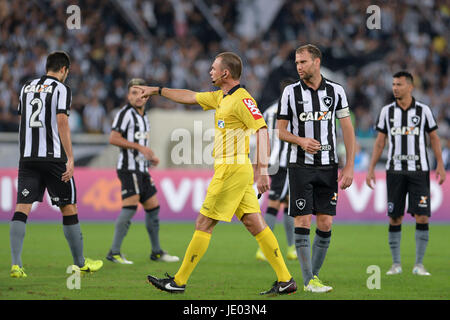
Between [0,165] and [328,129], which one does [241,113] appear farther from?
[0,165]

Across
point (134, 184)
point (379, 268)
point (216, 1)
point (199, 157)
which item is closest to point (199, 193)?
point (199, 157)

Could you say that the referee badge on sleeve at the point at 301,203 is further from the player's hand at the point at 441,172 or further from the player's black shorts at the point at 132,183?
the player's black shorts at the point at 132,183

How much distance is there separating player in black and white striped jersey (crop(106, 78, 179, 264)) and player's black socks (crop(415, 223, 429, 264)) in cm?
304

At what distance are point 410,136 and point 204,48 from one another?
13.7 m

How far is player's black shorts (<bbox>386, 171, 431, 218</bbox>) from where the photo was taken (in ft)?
27.1

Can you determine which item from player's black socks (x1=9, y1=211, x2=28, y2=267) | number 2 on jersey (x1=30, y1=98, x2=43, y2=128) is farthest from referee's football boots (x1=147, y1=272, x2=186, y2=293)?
number 2 on jersey (x1=30, y1=98, x2=43, y2=128)

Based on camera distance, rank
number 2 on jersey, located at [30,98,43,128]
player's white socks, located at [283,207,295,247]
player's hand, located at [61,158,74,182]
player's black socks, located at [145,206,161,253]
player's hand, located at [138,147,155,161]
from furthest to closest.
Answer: player's white socks, located at [283,207,295,247] → player's black socks, located at [145,206,161,253] → player's hand, located at [138,147,155,161] → number 2 on jersey, located at [30,98,43,128] → player's hand, located at [61,158,74,182]

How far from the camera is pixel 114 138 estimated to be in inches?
361

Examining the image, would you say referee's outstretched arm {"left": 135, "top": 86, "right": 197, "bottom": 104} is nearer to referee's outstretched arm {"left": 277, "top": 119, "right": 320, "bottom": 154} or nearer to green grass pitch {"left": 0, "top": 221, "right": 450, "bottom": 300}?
referee's outstretched arm {"left": 277, "top": 119, "right": 320, "bottom": 154}

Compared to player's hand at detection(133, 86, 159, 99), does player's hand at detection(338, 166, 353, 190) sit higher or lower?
lower

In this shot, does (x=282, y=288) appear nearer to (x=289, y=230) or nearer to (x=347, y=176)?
(x=347, y=176)

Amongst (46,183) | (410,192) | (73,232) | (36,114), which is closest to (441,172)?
(410,192)

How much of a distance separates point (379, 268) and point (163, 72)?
1216 centimetres

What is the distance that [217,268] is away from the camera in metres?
8.45
